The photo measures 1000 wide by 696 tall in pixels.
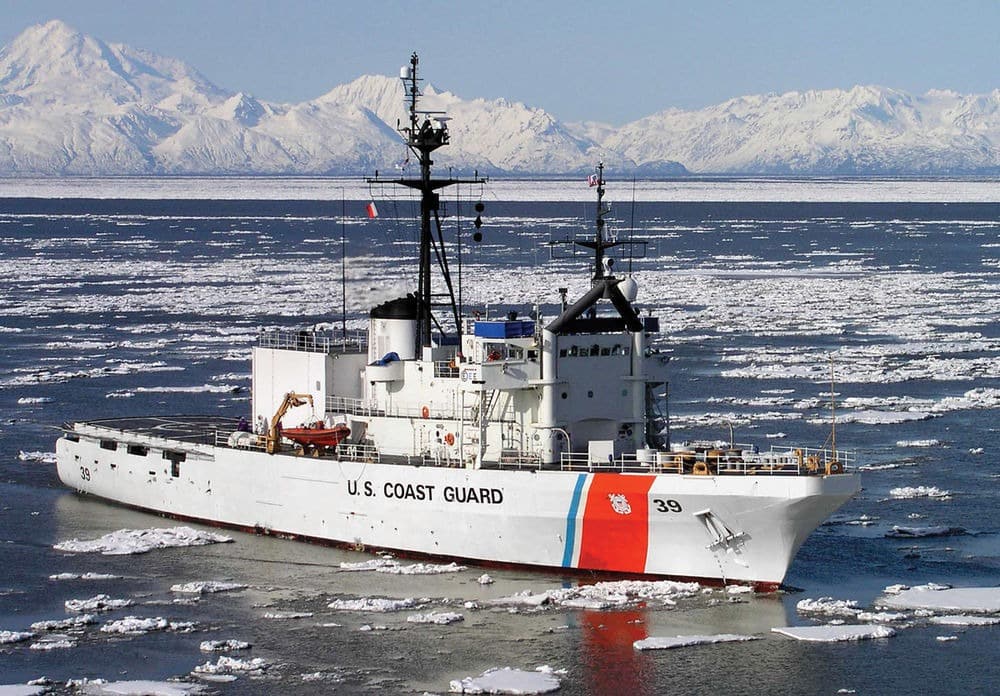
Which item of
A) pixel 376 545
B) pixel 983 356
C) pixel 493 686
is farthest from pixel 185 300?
pixel 493 686

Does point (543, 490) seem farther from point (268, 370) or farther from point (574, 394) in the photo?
point (268, 370)

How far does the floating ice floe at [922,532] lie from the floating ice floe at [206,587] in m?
12.4

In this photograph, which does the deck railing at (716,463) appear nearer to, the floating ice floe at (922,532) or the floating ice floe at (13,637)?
the floating ice floe at (922,532)

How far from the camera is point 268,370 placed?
123 feet

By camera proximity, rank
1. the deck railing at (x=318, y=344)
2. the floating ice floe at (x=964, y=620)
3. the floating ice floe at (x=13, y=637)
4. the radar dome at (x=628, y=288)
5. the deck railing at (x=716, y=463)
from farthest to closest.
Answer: the deck railing at (x=318, y=344) → the radar dome at (x=628, y=288) → the deck railing at (x=716, y=463) → the floating ice floe at (x=964, y=620) → the floating ice floe at (x=13, y=637)

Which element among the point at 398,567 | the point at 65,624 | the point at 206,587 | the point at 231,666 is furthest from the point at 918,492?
the point at 65,624

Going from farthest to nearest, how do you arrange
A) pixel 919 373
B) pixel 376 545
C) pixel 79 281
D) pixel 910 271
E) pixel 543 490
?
pixel 910 271 → pixel 79 281 → pixel 919 373 → pixel 376 545 → pixel 543 490

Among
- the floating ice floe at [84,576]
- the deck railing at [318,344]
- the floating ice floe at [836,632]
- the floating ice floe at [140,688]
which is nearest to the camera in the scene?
the floating ice floe at [140,688]

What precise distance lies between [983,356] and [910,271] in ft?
127

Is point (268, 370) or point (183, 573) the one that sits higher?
point (268, 370)

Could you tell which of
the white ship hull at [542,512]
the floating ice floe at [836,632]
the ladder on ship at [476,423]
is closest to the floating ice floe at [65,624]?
the white ship hull at [542,512]

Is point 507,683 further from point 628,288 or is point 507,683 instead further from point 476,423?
point 628,288

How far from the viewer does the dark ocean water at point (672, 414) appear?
26.3 meters

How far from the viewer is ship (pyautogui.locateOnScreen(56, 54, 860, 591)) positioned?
29906mm
